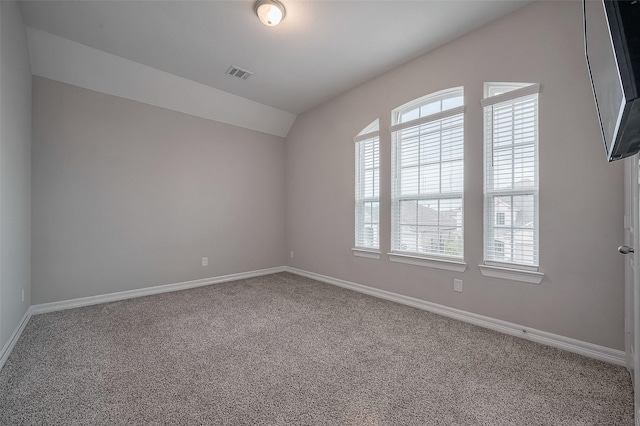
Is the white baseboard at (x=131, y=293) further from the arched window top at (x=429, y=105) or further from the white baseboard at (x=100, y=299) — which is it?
the arched window top at (x=429, y=105)

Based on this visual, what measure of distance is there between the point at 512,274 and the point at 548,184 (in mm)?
844

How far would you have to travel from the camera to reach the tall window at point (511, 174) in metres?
2.39

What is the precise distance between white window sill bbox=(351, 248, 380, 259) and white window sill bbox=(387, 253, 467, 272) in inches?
8.1

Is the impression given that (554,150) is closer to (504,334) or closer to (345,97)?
(504,334)

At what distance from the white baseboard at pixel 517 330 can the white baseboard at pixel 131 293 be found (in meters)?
2.22

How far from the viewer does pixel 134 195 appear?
12.0 feet

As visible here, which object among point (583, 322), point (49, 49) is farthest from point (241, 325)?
point (49, 49)

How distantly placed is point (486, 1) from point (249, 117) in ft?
11.5

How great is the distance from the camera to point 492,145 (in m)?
2.62

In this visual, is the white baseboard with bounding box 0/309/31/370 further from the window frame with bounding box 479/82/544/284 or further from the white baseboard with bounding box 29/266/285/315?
the window frame with bounding box 479/82/544/284

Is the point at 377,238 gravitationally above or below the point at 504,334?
above

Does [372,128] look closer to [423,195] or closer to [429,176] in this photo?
[429,176]

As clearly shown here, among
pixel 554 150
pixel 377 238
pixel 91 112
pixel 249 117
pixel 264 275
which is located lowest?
pixel 264 275

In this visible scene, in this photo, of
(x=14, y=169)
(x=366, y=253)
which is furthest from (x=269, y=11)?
(x=366, y=253)
